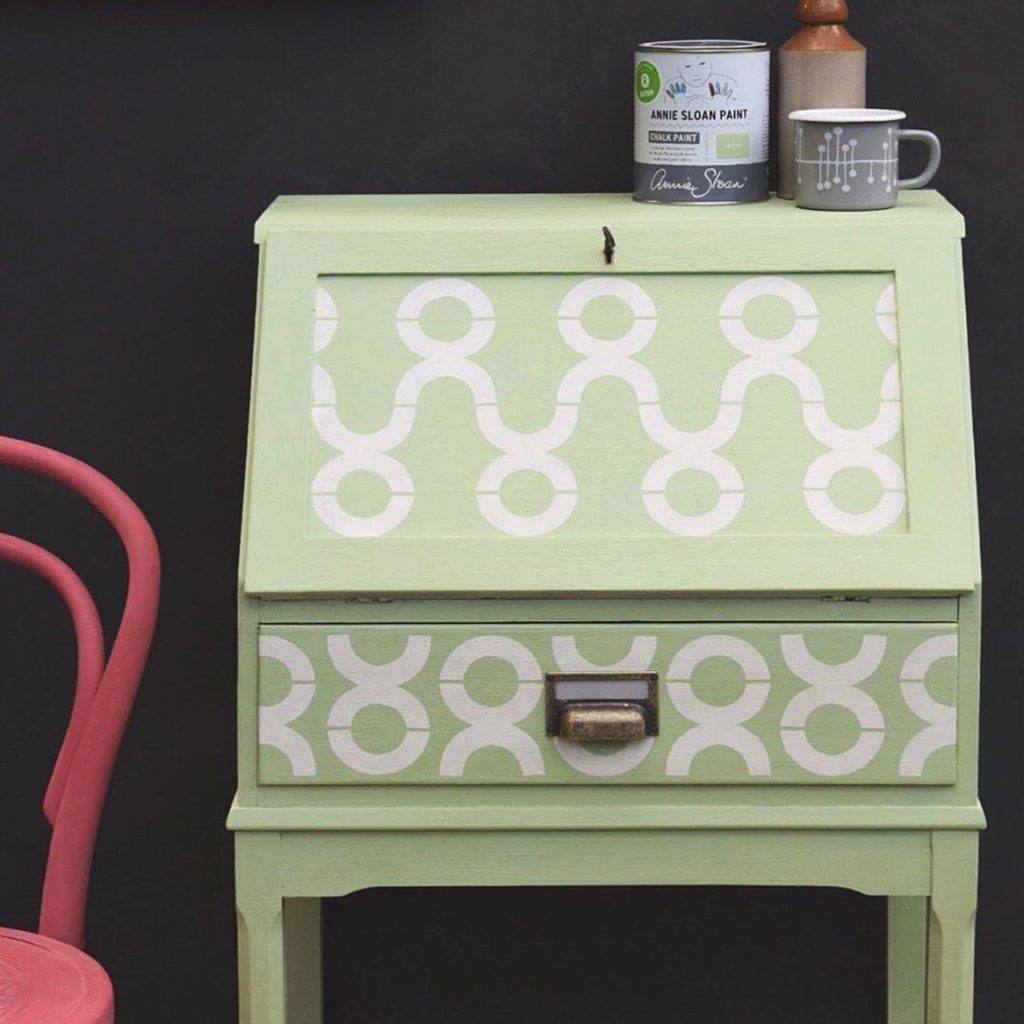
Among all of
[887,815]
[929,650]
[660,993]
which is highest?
[929,650]

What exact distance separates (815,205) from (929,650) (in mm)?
427

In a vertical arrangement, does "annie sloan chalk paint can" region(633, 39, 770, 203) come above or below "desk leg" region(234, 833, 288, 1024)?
above

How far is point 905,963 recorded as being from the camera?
181cm

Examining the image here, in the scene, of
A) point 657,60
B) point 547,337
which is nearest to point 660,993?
point 547,337

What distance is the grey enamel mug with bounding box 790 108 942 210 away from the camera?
1.51m

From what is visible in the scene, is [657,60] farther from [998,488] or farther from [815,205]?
[998,488]

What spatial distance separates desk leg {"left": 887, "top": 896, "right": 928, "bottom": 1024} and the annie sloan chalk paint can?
0.77m

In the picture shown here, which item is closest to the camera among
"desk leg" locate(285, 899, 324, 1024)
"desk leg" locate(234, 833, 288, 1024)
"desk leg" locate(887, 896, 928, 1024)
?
"desk leg" locate(234, 833, 288, 1024)

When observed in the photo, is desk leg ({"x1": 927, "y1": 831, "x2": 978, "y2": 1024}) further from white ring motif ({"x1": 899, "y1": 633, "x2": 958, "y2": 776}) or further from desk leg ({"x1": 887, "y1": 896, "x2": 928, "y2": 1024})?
desk leg ({"x1": 887, "y1": 896, "x2": 928, "y2": 1024})

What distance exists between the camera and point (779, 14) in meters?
1.73

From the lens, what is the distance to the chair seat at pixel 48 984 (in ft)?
4.23

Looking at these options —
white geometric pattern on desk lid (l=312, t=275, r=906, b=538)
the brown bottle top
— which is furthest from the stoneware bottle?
white geometric pattern on desk lid (l=312, t=275, r=906, b=538)

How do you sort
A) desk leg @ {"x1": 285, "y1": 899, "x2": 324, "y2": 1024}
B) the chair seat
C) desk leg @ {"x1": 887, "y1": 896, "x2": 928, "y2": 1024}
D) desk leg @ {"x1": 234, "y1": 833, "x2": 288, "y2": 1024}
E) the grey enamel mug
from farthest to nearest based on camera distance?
desk leg @ {"x1": 887, "y1": 896, "x2": 928, "y2": 1024} → desk leg @ {"x1": 285, "y1": 899, "x2": 324, "y2": 1024} → the grey enamel mug → desk leg @ {"x1": 234, "y1": 833, "x2": 288, "y2": 1024} → the chair seat

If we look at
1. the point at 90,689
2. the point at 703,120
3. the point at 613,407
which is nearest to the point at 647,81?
the point at 703,120
